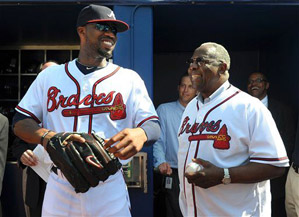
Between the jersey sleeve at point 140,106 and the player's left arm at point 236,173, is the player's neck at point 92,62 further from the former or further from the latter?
the player's left arm at point 236,173

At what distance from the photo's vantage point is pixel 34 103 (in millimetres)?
2170

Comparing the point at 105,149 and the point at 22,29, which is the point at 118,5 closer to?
the point at 22,29

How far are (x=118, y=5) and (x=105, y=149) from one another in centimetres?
212

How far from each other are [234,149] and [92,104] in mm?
799

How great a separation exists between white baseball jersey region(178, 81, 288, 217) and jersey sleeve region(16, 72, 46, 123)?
868 millimetres

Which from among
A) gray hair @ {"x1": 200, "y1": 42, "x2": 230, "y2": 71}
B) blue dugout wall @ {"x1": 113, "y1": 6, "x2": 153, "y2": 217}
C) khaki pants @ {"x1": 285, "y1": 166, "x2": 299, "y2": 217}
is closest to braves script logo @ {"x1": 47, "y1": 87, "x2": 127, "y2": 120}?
gray hair @ {"x1": 200, "y1": 42, "x2": 230, "y2": 71}

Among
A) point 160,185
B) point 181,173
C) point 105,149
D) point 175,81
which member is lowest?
point 160,185

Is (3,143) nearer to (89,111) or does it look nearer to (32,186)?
(32,186)

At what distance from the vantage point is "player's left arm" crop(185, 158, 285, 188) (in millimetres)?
2133

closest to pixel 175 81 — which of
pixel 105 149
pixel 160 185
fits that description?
pixel 160 185

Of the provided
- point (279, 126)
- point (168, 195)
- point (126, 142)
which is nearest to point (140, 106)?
point (126, 142)

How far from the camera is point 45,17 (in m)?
4.29

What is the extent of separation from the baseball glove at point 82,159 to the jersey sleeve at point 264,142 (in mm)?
770

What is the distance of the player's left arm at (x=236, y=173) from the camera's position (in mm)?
2133
